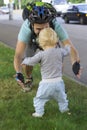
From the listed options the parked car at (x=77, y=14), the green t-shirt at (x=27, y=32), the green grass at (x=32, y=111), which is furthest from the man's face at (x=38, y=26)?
the parked car at (x=77, y=14)

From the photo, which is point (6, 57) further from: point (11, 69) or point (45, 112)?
point (45, 112)

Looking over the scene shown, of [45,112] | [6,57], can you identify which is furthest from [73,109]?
[6,57]

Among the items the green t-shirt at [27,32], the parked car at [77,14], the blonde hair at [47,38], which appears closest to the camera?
the blonde hair at [47,38]

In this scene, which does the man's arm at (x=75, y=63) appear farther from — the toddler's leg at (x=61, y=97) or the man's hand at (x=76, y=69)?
the toddler's leg at (x=61, y=97)

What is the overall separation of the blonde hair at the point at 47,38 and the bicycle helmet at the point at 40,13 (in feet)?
0.84

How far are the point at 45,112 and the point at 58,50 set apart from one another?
37.0 inches

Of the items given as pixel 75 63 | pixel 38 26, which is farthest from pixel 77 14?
pixel 38 26

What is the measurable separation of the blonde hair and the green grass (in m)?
0.93

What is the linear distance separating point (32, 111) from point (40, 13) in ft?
4.27

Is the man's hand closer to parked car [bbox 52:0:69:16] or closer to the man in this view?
the man

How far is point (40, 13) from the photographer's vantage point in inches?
199

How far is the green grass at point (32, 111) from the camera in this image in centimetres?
485

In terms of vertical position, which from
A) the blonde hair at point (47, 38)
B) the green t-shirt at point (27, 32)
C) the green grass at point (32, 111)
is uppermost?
the blonde hair at point (47, 38)

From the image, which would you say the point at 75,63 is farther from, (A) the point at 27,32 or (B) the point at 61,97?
(A) the point at 27,32
